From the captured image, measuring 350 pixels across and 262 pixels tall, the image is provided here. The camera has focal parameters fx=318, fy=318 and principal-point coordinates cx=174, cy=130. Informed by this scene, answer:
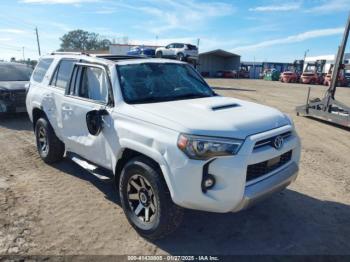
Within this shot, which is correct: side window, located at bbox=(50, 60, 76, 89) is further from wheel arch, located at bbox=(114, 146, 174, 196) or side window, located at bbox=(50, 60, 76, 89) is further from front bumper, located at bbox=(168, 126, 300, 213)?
front bumper, located at bbox=(168, 126, 300, 213)

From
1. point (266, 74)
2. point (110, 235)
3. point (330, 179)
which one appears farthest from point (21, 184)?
point (266, 74)

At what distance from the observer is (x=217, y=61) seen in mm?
58594

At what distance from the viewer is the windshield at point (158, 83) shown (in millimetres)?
3902

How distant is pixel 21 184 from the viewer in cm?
495

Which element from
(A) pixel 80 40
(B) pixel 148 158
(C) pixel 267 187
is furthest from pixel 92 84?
(A) pixel 80 40

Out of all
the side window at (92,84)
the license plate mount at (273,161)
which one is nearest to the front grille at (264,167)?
the license plate mount at (273,161)

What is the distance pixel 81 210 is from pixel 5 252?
1046 millimetres

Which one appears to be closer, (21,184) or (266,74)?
(21,184)

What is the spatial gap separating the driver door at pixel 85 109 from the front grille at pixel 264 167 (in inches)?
66.8

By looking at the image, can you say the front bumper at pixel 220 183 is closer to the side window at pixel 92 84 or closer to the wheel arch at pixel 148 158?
the wheel arch at pixel 148 158

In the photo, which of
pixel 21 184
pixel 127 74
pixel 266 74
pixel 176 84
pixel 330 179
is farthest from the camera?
pixel 266 74

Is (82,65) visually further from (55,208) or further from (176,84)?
(55,208)

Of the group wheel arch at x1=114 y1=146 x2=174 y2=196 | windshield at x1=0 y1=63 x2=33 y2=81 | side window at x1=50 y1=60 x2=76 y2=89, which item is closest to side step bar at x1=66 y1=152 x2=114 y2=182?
wheel arch at x1=114 y1=146 x2=174 y2=196

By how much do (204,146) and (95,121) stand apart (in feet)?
5.30
